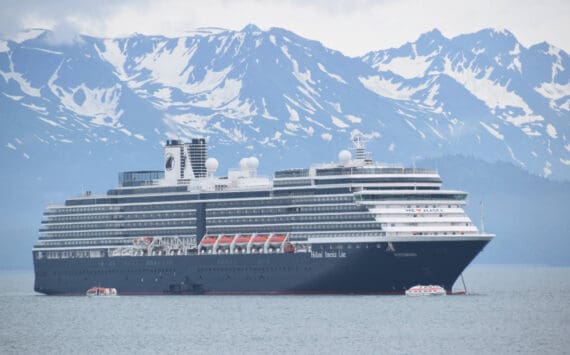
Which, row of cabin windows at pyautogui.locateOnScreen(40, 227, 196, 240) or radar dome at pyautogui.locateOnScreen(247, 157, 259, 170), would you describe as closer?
row of cabin windows at pyautogui.locateOnScreen(40, 227, 196, 240)

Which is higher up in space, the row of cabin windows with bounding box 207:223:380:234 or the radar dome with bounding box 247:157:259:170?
the radar dome with bounding box 247:157:259:170

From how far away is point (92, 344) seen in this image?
327 ft

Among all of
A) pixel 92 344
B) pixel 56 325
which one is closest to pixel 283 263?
pixel 56 325

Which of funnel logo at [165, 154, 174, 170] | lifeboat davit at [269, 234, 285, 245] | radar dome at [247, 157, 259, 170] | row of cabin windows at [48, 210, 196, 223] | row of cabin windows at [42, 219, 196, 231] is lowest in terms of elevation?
lifeboat davit at [269, 234, 285, 245]

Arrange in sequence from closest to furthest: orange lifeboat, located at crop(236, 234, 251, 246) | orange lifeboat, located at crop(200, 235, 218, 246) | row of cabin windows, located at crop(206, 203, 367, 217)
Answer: row of cabin windows, located at crop(206, 203, 367, 217) < orange lifeboat, located at crop(236, 234, 251, 246) < orange lifeboat, located at crop(200, 235, 218, 246)

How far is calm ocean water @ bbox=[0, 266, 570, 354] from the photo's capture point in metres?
95.3

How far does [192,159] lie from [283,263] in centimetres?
2093

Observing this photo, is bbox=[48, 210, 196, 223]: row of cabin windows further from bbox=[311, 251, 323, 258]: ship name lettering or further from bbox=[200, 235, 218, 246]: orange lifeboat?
bbox=[311, 251, 323, 258]: ship name lettering

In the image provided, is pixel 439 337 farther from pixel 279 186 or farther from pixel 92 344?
pixel 279 186

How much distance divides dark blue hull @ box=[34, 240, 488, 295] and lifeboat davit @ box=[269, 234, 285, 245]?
123 cm

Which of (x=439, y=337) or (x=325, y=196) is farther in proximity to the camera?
(x=325, y=196)

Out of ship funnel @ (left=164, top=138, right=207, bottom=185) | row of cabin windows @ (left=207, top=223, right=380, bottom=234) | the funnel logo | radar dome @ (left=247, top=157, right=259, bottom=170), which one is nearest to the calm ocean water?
row of cabin windows @ (left=207, top=223, right=380, bottom=234)

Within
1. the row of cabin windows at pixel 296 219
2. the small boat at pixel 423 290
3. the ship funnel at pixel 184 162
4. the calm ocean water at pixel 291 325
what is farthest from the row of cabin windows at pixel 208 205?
the small boat at pixel 423 290

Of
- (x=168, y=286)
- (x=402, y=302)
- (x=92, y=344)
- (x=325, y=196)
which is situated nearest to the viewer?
(x=92, y=344)
